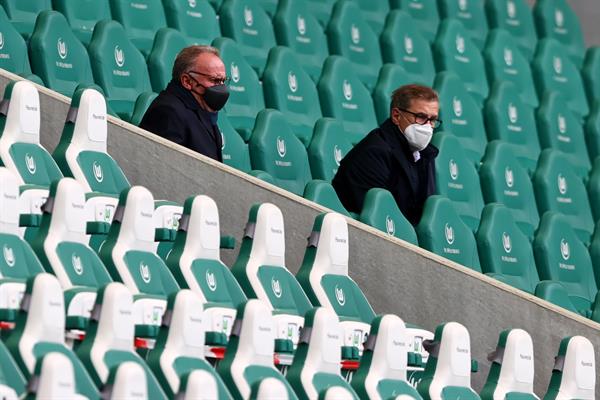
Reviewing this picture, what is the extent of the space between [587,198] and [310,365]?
2.27 meters

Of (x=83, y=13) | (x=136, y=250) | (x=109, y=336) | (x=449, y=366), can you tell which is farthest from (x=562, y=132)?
(x=109, y=336)

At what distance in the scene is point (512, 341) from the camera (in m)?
3.29

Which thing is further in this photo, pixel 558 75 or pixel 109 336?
pixel 558 75

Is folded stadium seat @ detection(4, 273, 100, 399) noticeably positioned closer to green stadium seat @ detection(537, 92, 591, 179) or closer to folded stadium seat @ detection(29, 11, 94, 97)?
folded stadium seat @ detection(29, 11, 94, 97)

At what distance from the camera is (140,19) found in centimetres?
465

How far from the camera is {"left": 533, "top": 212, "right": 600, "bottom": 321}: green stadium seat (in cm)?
436

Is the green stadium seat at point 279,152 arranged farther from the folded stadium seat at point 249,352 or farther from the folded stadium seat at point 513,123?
the folded stadium seat at point 249,352

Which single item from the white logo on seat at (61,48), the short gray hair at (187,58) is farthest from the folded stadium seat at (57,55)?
the short gray hair at (187,58)

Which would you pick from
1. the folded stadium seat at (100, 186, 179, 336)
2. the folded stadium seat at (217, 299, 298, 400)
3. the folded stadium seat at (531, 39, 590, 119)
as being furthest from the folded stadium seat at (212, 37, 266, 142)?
the folded stadium seat at (217, 299, 298, 400)

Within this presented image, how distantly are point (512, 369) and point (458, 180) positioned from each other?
133 cm

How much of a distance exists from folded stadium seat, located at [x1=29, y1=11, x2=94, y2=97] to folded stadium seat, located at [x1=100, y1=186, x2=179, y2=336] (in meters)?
1.09

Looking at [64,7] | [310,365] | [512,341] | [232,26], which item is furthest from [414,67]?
[310,365]

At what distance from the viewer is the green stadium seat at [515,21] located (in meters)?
6.11

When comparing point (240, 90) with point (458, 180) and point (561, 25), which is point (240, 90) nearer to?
point (458, 180)
